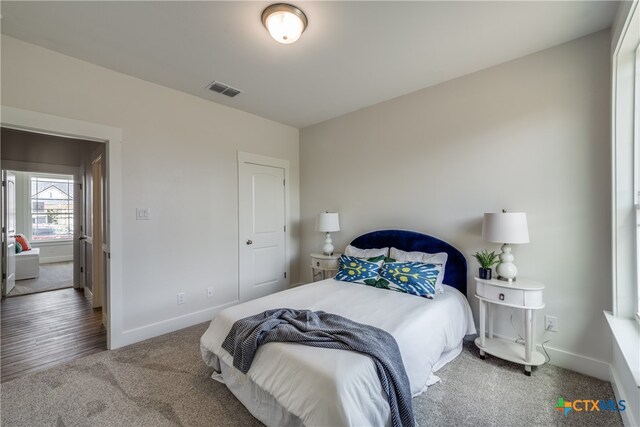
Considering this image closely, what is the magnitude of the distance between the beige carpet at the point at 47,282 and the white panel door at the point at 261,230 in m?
3.69

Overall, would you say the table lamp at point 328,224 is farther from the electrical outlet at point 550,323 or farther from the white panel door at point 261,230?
the electrical outlet at point 550,323

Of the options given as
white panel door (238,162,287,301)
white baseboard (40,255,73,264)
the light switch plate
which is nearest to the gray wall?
white panel door (238,162,287,301)

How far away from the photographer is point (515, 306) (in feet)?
6.92

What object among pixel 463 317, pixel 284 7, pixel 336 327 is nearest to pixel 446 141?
pixel 463 317

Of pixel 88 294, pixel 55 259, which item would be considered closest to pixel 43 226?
pixel 55 259

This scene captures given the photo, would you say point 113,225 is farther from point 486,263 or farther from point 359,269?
point 486,263

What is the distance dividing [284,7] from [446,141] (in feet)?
6.60

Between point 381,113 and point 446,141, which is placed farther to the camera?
point 381,113

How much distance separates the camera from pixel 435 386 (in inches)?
78.0

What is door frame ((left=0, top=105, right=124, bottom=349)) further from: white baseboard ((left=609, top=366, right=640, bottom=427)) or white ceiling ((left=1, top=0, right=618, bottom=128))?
white baseboard ((left=609, top=366, right=640, bottom=427))

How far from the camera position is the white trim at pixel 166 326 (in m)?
2.69

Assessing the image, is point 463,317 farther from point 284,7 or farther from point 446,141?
point 284,7

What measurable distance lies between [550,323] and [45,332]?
5.06 metres

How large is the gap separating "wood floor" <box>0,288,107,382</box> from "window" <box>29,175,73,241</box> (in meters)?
4.08
